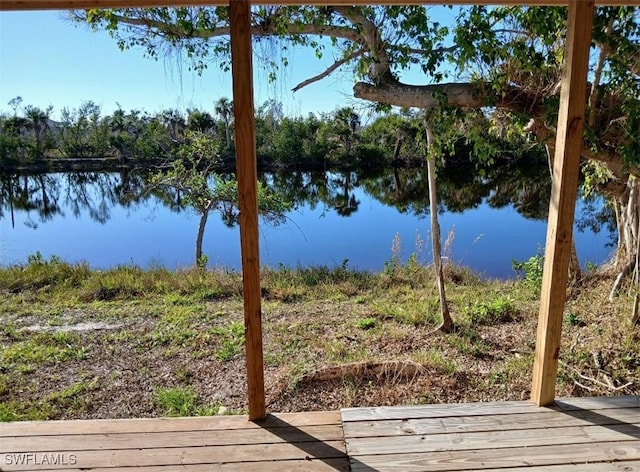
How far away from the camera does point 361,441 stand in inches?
68.0

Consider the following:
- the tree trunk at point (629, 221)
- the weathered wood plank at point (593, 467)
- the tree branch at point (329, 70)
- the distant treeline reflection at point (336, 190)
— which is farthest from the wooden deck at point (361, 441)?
the distant treeline reflection at point (336, 190)

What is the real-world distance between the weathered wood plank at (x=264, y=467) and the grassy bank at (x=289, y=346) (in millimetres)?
865

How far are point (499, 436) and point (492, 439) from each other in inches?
1.6

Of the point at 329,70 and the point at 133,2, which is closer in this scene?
the point at 133,2

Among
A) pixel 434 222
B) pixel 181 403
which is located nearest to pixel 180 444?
pixel 181 403

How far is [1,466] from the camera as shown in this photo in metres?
1.58

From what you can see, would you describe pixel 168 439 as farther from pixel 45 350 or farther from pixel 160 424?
pixel 45 350

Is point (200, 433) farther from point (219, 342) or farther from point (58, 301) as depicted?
point (58, 301)

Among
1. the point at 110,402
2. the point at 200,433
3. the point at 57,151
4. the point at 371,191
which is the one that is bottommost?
the point at 110,402

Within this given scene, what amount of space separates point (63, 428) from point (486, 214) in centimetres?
1089

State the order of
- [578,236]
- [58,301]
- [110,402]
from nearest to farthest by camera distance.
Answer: [110,402]
[58,301]
[578,236]

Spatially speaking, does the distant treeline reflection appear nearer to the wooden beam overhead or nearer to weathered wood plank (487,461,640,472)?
the wooden beam overhead

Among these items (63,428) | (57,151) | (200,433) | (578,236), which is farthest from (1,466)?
(57,151)

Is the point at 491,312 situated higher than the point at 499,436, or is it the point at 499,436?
the point at 499,436
